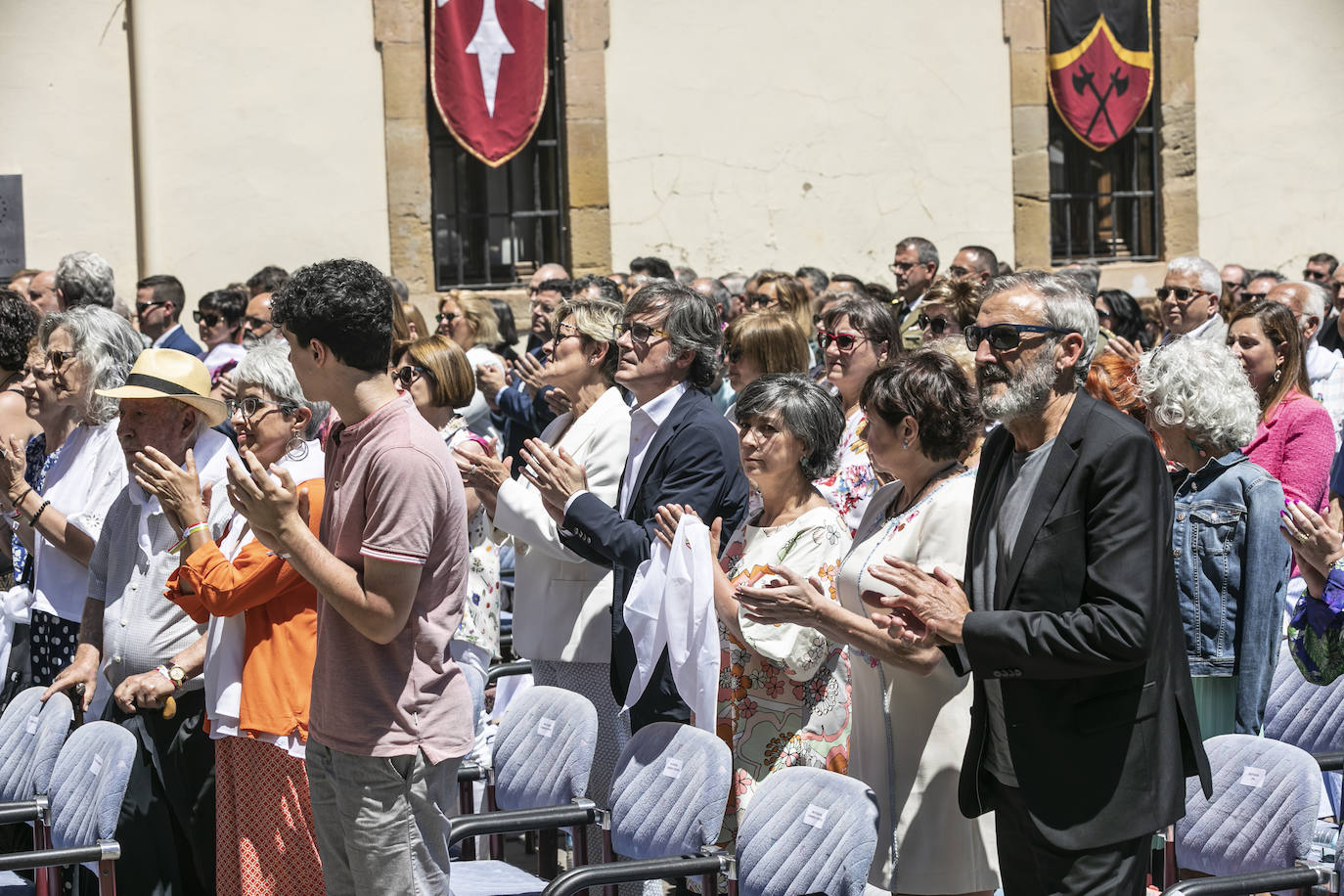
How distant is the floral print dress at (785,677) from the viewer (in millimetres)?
4078

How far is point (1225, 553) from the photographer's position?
13.9ft

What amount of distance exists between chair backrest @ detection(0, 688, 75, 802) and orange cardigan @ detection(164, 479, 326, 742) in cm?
75

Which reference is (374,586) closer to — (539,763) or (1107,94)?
(539,763)

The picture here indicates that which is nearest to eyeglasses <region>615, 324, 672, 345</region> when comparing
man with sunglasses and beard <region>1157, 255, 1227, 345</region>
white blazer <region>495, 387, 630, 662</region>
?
white blazer <region>495, 387, 630, 662</region>

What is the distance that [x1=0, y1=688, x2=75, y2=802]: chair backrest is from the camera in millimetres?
4371

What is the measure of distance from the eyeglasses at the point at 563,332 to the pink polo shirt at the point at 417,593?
1.82 metres

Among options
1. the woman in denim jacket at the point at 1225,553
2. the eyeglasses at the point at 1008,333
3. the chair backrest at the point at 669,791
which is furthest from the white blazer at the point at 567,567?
the eyeglasses at the point at 1008,333

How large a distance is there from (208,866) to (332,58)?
8.63 m

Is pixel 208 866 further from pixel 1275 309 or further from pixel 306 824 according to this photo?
pixel 1275 309

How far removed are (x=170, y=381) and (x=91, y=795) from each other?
3.76ft

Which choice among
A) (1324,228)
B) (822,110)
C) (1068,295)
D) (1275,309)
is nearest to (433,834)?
(1068,295)

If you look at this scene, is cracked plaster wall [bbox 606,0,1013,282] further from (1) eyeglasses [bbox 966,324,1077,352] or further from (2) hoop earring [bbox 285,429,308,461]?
(1) eyeglasses [bbox 966,324,1077,352]

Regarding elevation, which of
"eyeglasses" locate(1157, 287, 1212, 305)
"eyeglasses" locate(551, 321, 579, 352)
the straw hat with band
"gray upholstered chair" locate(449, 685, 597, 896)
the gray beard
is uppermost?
"eyeglasses" locate(1157, 287, 1212, 305)

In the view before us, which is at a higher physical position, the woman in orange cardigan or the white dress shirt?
the white dress shirt
